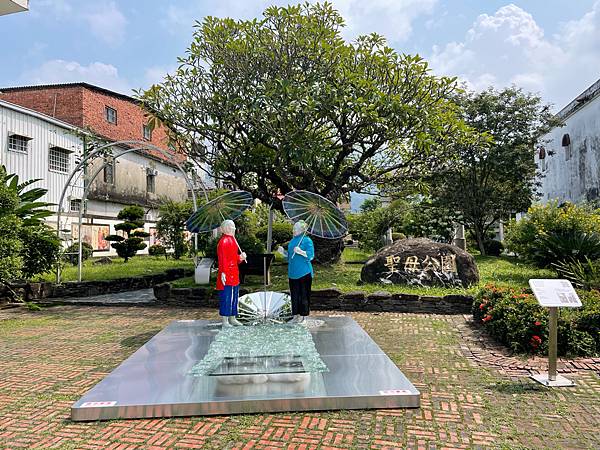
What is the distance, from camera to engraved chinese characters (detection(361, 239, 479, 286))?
38.5 feet

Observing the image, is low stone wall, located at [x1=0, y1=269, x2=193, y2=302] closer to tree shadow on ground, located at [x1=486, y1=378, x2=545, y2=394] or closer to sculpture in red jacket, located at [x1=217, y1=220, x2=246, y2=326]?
sculpture in red jacket, located at [x1=217, y1=220, x2=246, y2=326]

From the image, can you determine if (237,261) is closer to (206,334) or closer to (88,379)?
(206,334)

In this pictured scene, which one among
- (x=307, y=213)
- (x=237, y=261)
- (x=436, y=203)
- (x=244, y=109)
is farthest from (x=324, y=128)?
(x=436, y=203)

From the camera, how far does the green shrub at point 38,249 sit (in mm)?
12039

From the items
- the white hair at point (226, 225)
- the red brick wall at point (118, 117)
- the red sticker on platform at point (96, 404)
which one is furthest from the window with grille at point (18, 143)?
the red sticker on platform at point (96, 404)

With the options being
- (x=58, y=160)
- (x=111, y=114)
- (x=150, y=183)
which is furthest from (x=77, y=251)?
(x=150, y=183)

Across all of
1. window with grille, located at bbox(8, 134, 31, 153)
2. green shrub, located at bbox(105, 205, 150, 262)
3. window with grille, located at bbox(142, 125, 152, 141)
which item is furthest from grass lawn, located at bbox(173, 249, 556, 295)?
window with grille, located at bbox(142, 125, 152, 141)

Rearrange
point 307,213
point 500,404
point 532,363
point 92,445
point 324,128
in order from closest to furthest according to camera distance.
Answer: point 92,445 < point 500,404 < point 532,363 < point 307,213 < point 324,128

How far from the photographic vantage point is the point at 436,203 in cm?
2270

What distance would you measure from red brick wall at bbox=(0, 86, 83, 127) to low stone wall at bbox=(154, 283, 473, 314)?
17.7 meters

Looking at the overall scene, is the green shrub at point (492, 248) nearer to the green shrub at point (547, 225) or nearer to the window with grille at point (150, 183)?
the green shrub at point (547, 225)

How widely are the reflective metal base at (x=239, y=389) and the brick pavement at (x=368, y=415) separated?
0.11 meters

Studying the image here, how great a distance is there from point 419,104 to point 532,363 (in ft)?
26.7

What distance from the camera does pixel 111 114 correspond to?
28438 millimetres
